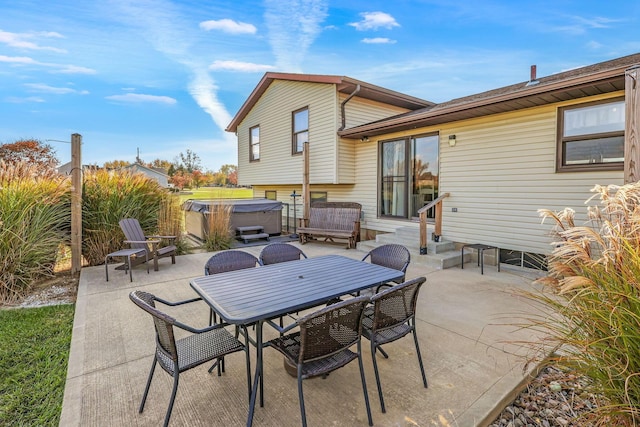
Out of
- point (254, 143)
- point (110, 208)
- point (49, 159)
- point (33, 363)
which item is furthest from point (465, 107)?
point (254, 143)

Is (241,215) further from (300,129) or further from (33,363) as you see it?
(33,363)

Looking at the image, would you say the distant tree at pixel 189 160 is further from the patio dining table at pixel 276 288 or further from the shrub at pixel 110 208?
the patio dining table at pixel 276 288

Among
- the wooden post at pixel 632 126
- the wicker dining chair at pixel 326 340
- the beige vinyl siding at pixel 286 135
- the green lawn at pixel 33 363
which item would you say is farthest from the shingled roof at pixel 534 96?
the green lawn at pixel 33 363

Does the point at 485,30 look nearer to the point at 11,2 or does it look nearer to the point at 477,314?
the point at 477,314

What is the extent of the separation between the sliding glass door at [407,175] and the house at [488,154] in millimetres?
25

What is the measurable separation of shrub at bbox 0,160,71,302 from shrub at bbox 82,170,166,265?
0.45m

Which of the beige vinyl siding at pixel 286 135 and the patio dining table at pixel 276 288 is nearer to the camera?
the patio dining table at pixel 276 288

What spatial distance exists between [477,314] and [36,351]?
15.0 ft

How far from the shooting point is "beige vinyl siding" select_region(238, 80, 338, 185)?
8914mm

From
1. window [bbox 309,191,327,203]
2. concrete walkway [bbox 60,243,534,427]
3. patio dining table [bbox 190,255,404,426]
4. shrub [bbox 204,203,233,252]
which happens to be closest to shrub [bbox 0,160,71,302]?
concrete walkway [bbox 60,243,534,427]

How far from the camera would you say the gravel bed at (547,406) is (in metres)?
1.95

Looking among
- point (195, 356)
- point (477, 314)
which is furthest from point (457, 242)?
point (195, 356)

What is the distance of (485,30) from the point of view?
31.5 ft

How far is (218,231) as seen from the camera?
305 inches
